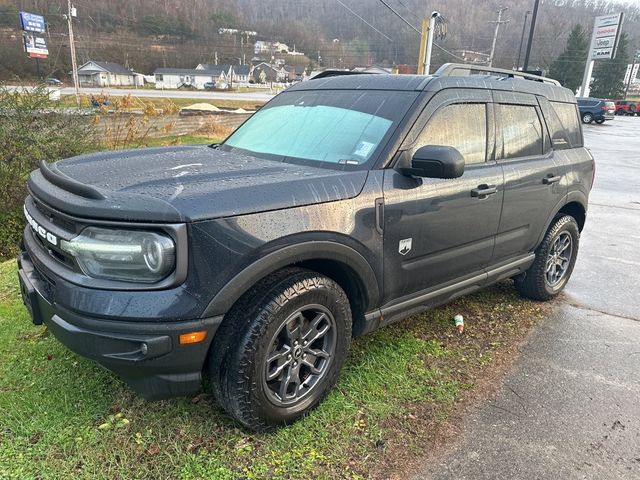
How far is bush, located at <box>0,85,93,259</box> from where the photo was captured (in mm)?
6121

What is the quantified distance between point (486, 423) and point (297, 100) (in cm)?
249

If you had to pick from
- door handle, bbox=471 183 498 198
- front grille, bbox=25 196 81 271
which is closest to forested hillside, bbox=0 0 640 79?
door handle, bbox=471 183 498 198

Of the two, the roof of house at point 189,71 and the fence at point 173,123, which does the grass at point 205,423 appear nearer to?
the fence at point 173,123

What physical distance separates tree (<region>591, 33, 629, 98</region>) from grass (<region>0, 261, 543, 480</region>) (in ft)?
245

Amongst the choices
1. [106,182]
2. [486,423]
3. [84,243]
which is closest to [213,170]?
[106,182]

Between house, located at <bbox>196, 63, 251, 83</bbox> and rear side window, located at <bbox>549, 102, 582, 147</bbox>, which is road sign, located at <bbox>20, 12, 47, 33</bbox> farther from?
house, located at <bbox>196, 63, 251, 83</bbox>

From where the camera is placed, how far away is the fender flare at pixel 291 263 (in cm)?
210

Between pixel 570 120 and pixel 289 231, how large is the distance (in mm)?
3320

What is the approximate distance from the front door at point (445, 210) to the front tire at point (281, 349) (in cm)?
46

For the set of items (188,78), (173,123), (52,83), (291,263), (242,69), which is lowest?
(188,78)

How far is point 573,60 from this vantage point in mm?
60062

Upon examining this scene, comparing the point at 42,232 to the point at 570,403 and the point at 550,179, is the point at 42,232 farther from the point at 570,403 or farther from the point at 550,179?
the point at 550,179

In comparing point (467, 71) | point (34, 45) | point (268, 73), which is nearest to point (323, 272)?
point (467, 71)

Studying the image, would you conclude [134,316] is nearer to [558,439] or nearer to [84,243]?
[84,243]
